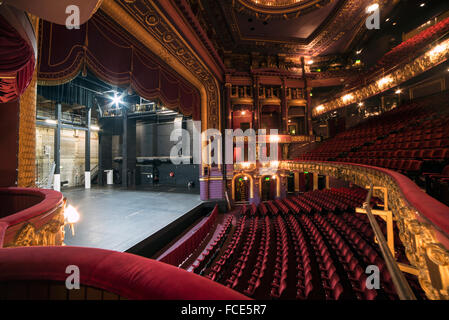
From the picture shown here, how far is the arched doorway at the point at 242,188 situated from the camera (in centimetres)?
780

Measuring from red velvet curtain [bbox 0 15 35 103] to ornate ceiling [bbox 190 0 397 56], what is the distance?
463cm

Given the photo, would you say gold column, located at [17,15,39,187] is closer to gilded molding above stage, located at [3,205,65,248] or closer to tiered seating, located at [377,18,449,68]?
gilded molding above stage, located at [3,205,65,248]

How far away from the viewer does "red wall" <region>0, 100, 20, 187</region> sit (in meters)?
1.69

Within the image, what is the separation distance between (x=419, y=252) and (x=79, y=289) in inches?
60.7

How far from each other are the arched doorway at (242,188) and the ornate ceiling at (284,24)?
18.8ft

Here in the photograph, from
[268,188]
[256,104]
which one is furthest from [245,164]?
[256,104]

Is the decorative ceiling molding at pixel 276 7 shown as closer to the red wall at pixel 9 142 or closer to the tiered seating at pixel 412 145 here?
the tiered seating at pixel 412 145

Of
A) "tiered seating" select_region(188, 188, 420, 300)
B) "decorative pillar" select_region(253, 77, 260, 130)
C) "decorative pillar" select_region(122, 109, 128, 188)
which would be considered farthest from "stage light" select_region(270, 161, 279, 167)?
"decorative pillar" select_region(122, 109, 128, 188)

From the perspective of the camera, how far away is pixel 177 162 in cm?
905

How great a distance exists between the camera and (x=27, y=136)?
A: 188 cm

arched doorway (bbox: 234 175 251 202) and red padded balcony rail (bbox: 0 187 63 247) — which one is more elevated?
red padded balcony rail (bbox: 0 187 63 247)

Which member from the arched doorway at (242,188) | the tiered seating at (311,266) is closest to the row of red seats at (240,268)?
the tiered seating at (311,266)
